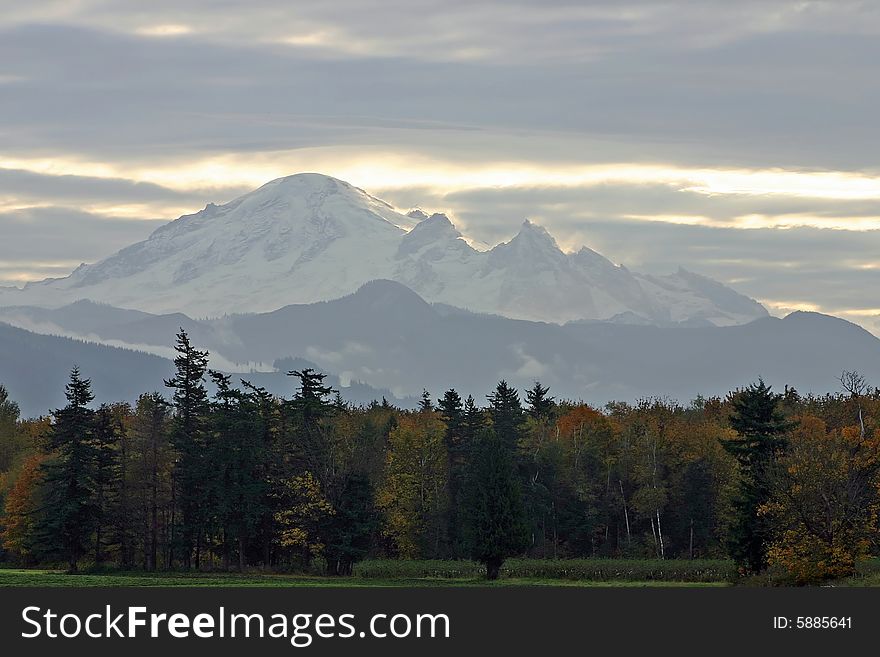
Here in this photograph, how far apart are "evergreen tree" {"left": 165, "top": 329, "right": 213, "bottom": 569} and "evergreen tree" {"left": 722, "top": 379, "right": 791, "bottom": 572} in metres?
52.1

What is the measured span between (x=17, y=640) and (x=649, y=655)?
89.0 feet

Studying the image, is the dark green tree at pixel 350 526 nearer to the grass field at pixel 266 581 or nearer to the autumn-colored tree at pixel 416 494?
the grass field at pixel 266 581

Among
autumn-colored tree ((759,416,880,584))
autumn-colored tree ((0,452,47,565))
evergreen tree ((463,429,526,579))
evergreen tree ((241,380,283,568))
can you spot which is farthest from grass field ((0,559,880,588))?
autumn-colored tree ((0,452,47,565))

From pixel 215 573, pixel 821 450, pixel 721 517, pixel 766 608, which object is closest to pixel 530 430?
pixel 721 517

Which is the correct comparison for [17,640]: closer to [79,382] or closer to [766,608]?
[766,608]

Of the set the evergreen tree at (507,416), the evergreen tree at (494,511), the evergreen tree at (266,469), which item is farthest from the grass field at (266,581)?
the evergreen tree at (507,416)

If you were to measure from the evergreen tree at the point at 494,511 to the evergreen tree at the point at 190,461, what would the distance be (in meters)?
30.3

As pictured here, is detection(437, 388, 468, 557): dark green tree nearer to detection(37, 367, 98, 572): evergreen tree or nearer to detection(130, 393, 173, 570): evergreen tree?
detection(130, 393, 173, 570): evergreen tree

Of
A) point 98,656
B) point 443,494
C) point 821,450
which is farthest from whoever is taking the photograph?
point 443,494

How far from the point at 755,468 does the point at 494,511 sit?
22403 mm

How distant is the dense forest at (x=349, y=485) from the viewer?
12988 cm

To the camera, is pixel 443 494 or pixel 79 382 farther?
pixel 443 494

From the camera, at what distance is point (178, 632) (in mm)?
60250

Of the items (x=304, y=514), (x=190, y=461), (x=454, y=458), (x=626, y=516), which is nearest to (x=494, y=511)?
(x=304, y=514)
